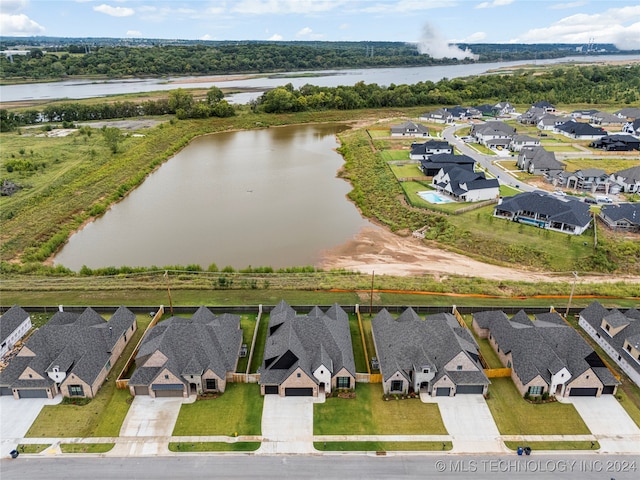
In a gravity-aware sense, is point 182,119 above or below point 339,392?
above

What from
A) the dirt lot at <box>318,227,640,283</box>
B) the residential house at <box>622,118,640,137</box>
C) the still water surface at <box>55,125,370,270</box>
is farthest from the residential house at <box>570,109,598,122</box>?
the dirt lot at <box>318,227,640,283</box>

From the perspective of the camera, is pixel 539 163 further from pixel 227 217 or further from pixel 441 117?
pixel 441 117

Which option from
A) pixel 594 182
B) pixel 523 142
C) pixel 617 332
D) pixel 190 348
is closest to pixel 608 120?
pixel 523 142

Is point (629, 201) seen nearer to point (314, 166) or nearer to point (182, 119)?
point (314, 166)

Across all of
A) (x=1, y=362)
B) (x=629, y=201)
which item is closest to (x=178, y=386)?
(x=1, y=362)

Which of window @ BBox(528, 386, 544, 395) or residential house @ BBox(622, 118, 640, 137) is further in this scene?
residential house @ BBox(622, 118, 640, 137)

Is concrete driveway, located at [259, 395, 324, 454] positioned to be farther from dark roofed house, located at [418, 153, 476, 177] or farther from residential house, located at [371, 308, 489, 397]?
dark roofed house, located at [418, 153, 476, 177]
